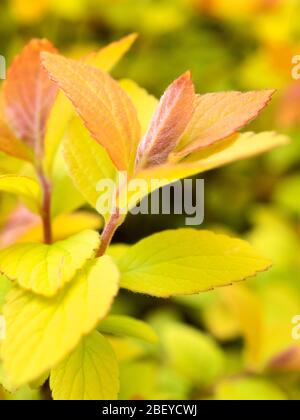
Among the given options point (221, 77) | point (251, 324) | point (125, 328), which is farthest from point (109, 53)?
point (221, 77)

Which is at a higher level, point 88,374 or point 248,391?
point 88,374

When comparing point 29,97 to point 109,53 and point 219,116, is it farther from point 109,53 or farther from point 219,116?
point 219,116

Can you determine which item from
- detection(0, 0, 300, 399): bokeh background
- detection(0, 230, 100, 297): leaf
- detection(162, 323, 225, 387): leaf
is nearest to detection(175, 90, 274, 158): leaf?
detection(0, 230, 100, 297): leaf

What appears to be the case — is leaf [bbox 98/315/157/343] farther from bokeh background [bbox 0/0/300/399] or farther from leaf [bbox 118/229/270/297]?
bokeh background [bbox 0/0/300/399]

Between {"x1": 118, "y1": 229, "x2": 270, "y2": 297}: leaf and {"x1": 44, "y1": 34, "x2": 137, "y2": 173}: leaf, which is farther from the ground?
{"x1": 44, "y1": 34, "x2": 137, "y2": 173}: leaf

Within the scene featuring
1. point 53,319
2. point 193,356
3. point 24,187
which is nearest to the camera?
point 53,319

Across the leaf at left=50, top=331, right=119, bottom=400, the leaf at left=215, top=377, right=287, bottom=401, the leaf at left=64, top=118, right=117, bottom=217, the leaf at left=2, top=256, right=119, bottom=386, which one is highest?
the leaf at left=64, top=118, right=117, bottom=217

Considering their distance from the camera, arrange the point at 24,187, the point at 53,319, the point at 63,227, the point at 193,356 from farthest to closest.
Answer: the point at 193,356 → the point at 63,227 → the point at 24,187 → the point at 53,319
